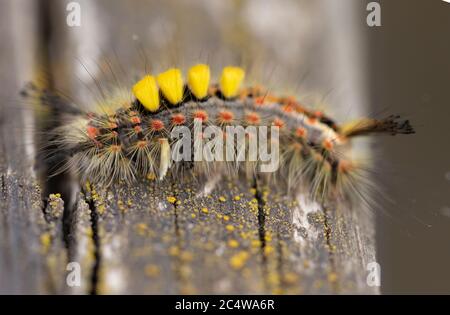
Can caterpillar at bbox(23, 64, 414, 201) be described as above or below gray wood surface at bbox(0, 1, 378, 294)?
above

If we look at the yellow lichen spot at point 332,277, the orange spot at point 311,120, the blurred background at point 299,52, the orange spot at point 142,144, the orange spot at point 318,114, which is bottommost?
the yellow lichen spot at point 332,277

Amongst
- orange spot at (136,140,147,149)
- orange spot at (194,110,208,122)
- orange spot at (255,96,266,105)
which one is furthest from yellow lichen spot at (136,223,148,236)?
orange spot at (255,96,266,105)

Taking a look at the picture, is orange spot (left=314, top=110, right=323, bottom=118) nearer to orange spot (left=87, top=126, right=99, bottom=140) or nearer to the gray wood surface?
the gray wood surface

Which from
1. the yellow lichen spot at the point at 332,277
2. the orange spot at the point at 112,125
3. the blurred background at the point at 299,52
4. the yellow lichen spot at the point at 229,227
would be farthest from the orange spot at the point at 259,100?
the yellow lichen spot at the point at 332,277

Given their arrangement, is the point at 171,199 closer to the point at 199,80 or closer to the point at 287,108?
the point at 199,80

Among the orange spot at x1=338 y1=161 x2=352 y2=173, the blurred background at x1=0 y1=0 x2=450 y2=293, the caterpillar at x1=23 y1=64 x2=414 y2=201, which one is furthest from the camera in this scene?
the blurred background at x1=0 y1=0 x2=450 y2=293

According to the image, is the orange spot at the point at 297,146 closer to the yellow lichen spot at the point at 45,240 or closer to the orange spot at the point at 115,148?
the orange spot at the point at 115,148
